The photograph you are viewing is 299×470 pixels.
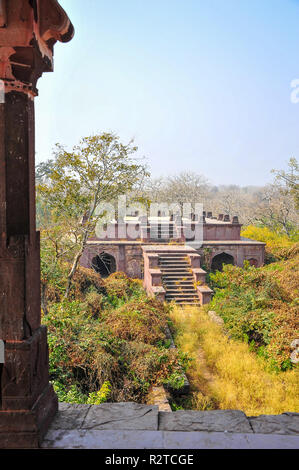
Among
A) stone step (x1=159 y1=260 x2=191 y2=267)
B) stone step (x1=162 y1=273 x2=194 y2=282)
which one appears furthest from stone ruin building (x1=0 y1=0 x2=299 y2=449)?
stone step (x1=159 y1=260 x2=191 y2=267)

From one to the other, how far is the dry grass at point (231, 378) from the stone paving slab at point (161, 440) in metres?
3.50

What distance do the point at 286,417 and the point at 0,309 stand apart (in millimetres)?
2161

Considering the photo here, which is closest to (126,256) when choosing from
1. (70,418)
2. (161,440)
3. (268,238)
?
(268,238)

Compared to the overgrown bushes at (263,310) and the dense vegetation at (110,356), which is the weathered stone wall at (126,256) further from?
the dense vegetation at (110,356)

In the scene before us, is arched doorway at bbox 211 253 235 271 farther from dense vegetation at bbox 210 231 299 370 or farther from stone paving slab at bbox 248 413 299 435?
stone paving slab at bbox 248 413 299 435

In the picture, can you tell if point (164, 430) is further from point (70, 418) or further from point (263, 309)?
point (263, 309)

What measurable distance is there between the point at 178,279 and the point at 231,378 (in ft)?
20.5

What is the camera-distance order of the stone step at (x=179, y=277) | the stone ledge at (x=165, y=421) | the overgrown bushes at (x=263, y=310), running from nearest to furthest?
the stone ledge at (x=165, y=421), the overgrown bushes at (x=263, y=310), the stone step at (x=179, y=277)

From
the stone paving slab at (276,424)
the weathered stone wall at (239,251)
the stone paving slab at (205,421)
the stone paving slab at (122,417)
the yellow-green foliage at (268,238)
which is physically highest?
the yellow-green foliage at (268,238)

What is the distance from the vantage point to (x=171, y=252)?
45.9 ft

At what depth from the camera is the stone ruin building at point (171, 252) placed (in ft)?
40.9

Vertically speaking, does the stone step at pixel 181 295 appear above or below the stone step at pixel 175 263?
below

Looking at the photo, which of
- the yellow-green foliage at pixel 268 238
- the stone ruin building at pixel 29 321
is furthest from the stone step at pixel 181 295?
the stone ruin building at pixel 29 321

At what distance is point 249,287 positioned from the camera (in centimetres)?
1063
